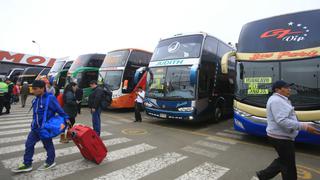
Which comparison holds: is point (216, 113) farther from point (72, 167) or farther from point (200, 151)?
point (72, 167)

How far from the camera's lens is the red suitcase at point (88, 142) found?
520cm

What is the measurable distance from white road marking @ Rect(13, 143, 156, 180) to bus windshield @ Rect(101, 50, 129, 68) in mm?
8864

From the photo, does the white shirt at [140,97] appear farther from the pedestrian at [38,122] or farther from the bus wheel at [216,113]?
the pedestrian at [38,122]

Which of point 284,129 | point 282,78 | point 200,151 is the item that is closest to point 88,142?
point 200,151

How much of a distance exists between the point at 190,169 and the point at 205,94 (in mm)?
5430

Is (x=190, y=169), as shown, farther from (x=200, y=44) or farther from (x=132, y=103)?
(x=132, y=103)

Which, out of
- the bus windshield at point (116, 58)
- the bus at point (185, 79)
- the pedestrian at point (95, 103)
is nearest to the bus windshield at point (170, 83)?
the bus at point (185, 79)

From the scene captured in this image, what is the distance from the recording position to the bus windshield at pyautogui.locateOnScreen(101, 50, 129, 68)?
1487cm

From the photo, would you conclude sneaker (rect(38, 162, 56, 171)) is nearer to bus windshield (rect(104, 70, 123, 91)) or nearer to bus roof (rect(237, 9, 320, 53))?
bus roof (rect(237, 9, 320, 53))

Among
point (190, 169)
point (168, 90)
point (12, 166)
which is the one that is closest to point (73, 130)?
point (12, 166)

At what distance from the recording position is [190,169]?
5.20 metres

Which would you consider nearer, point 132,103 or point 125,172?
point 125,172

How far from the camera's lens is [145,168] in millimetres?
5152

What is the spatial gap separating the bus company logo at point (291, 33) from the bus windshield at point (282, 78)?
742 millimetres
